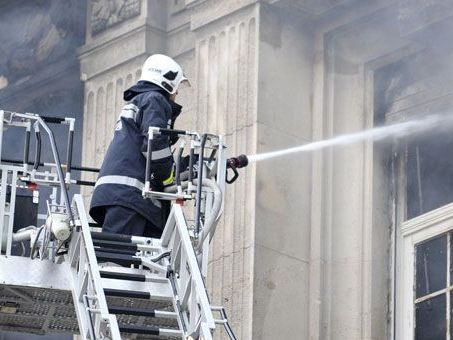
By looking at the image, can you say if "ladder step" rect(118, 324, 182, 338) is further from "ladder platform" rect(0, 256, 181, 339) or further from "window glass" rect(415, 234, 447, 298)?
"window glass" rect(415, 234, 447, 298)

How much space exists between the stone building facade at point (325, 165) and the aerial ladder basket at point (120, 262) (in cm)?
258

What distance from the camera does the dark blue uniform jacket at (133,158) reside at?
12516 mm

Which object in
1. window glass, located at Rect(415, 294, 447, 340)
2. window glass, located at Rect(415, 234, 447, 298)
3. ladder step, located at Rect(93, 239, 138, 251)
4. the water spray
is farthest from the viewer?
the water spray

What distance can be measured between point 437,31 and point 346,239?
1810 mm

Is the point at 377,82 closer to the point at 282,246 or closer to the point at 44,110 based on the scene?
the point at 282,246

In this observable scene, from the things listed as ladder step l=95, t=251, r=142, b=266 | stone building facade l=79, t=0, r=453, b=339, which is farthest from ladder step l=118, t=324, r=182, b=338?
stone building facade l=79, t=0, r=453, b=339

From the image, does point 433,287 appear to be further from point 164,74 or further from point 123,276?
point 123,276

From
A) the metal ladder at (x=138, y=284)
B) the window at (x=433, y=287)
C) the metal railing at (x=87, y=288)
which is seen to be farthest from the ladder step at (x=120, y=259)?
the window at (x=433, y=287)

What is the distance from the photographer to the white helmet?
12828 millimetres

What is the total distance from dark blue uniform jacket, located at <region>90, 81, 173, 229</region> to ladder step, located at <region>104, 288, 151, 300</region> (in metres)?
0.90

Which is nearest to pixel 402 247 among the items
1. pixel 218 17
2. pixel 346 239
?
pixel 346 239

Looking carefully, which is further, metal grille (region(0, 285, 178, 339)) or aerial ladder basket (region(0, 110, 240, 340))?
metal grille (region(0, 285, 178, 339))

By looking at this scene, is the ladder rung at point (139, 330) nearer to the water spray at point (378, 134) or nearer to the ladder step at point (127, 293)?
the ladder step at point (127, 293)

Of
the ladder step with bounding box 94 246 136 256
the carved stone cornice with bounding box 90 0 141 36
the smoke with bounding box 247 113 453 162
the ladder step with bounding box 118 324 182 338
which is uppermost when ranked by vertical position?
the carved stone cornice with bounding box 90 0 141 36
